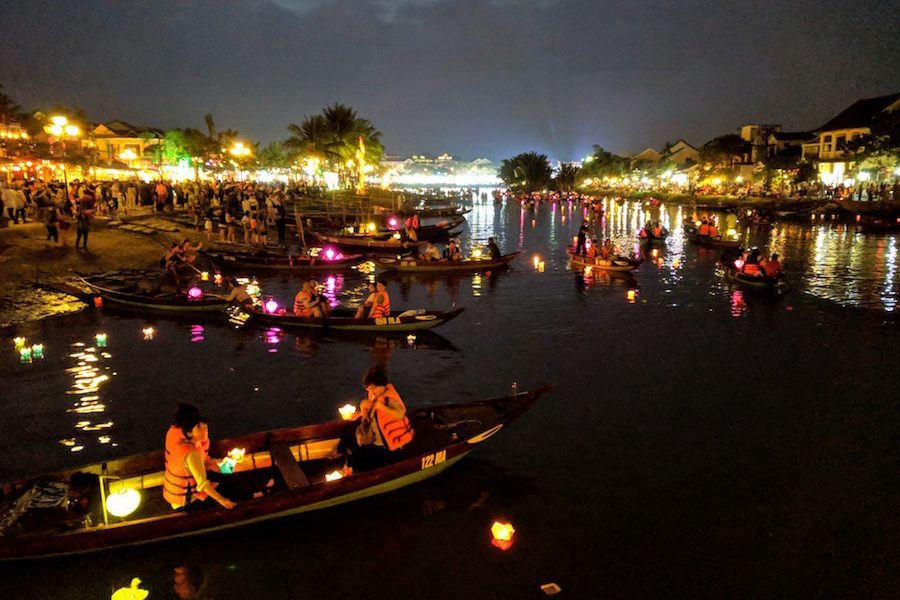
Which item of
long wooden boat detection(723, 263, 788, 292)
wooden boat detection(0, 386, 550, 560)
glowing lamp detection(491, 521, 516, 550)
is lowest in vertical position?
glowing lamp detection(491, 521, 516, 550)

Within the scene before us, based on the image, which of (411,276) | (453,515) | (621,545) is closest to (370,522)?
(453,515)

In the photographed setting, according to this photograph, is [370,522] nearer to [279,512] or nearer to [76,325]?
[279,512]

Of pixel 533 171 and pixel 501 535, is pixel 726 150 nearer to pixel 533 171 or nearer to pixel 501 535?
pixel 533 171

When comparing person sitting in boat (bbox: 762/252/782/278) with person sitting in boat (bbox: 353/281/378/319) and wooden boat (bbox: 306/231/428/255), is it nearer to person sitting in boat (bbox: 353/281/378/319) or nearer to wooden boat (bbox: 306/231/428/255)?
person sitting in boat (bbox: 353/281/378/319)

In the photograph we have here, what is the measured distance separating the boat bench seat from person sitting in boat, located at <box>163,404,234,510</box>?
0.77 m

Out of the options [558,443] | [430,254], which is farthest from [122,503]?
[430,254]

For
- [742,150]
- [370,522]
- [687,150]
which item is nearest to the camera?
[370,522]

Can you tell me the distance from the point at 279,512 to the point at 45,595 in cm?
252

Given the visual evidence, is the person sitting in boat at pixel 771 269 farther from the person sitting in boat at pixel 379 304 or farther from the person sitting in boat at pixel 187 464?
the person sitting in boat at pixel 187 464

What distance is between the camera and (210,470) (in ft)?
23.9

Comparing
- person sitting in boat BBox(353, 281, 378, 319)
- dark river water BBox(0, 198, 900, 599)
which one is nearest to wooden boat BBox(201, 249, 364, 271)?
dark river water BBox(0, 198, 900, 599)

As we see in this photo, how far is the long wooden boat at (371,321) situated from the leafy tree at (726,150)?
264ft

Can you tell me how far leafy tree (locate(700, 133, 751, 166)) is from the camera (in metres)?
82.2

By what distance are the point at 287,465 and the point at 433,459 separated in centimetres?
190
